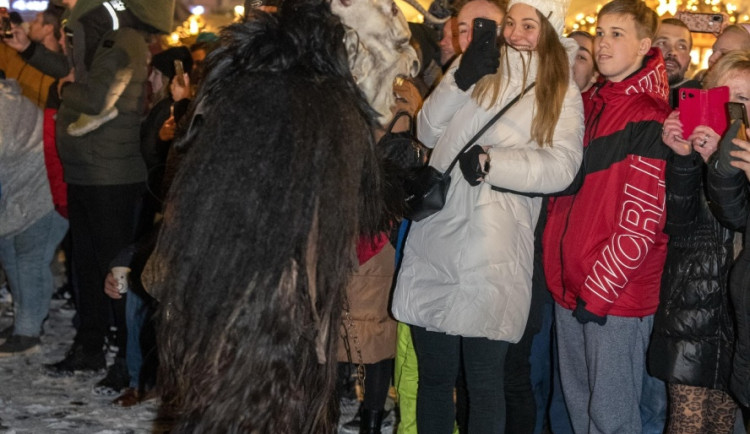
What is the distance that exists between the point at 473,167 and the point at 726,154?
0.85m

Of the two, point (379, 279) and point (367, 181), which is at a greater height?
point (367, 181)

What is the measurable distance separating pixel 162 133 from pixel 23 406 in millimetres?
1561

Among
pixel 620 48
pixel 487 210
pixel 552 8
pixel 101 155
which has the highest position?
pixel 552 8

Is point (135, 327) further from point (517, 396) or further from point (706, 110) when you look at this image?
point (706, 110)

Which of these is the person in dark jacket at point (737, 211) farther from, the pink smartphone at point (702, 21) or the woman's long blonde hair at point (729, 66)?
the pink smartphone at point (702, 21)

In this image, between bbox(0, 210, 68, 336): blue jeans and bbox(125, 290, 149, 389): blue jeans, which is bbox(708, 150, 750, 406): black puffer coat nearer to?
bbox(125, 290, 149, 389): blue jeans

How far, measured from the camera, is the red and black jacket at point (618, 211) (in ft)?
11.0

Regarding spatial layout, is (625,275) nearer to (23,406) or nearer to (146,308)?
(146,308)

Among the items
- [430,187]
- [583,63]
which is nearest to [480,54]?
[430,187]

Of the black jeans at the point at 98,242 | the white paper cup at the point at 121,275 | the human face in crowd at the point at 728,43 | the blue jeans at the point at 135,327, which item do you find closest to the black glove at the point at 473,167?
the human face in crowd at the point at 728,43

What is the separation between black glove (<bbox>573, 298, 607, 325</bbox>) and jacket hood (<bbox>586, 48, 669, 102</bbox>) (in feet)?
2.71

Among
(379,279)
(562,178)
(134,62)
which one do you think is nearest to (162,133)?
(134,62)

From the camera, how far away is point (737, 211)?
3.18m

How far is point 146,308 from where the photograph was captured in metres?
4.47
